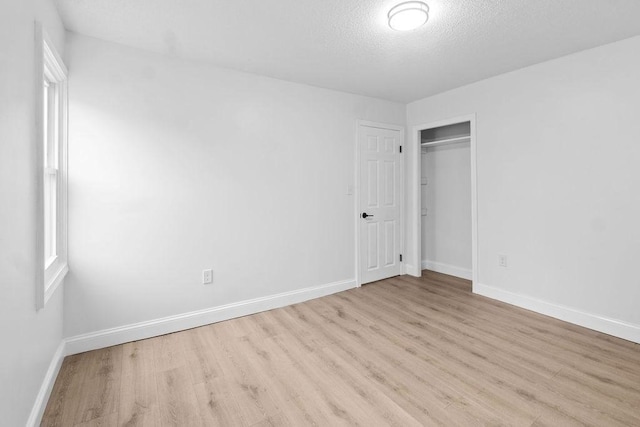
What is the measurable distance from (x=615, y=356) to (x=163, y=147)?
13.2ft

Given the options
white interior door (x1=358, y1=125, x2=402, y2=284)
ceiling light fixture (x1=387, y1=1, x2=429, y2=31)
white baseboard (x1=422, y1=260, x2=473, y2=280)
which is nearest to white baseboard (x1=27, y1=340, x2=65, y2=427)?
white interior door (x1=358, y1=125, x2=402, y2=284)

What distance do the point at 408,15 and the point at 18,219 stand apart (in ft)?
8.21

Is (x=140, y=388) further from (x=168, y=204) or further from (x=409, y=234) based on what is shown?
(x=409, y=234)

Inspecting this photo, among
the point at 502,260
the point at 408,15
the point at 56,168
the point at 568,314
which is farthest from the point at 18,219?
the point at 568,314

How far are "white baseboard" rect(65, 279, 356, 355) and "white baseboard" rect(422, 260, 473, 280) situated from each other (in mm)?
1898

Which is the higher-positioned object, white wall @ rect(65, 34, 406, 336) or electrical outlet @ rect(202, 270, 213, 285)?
white wall @ rect(65, 34, 406, 336)

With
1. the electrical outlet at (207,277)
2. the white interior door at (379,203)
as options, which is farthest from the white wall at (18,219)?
the white interior door at (379,203)

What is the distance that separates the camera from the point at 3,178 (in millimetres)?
1258

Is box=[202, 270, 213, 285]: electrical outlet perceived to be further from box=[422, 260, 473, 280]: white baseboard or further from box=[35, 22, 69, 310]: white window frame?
box=[422, 260, 473, 280]: white baseboard

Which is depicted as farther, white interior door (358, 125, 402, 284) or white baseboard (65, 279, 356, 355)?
white interior door (358, 125, 402, 284)

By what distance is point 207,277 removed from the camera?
2.95m

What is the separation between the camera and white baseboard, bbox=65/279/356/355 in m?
2.45

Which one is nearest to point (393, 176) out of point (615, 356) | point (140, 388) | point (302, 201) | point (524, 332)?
point (302, 201)

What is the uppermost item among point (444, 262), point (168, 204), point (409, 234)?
point (168, 204)
